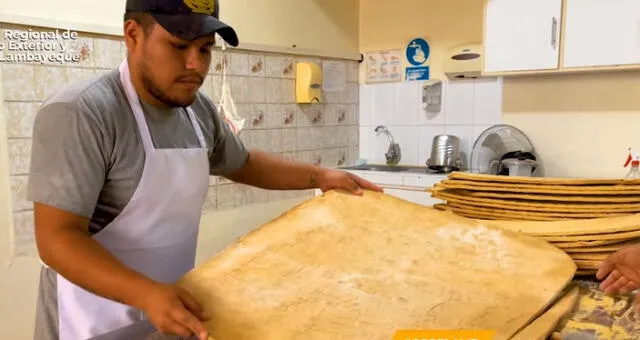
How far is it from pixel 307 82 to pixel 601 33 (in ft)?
5.72

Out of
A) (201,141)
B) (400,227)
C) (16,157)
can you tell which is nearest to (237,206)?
(16,157)

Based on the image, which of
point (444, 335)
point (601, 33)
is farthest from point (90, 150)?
point (601, 33)

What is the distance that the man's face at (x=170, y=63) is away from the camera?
110 centimetres

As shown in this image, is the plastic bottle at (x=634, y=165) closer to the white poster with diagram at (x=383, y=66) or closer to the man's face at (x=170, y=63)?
the white poster with diagram at (x=383, y=66)

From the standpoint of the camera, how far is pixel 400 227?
117 centimetres

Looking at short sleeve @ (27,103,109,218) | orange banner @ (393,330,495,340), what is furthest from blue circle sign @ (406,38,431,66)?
orange banner @ (393,330,495,340)

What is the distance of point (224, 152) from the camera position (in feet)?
4.99

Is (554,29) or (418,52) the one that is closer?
(554,29)

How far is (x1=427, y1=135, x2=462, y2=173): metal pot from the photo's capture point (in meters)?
3.38

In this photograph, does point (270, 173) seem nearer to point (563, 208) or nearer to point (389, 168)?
point (563, 208)

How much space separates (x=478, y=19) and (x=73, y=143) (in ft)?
9.71

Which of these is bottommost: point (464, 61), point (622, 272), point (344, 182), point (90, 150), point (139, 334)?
point (139, 334)

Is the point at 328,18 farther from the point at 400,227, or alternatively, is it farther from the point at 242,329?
the point at 242,329

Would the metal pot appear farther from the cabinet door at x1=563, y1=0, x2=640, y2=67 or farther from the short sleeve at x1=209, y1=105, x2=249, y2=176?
the short sleeve at x1=209, y1=105, x2=249, y2=176
